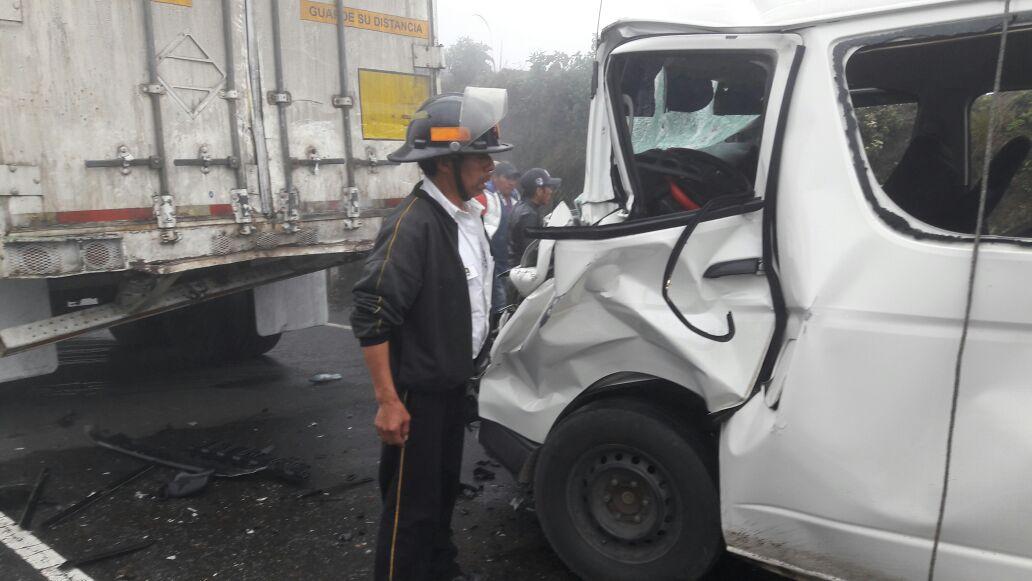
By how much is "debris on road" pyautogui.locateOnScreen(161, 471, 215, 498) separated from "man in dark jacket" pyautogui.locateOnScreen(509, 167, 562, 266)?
341 cm

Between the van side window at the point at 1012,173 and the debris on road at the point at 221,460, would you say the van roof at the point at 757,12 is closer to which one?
the van side window at the point at 1012,173

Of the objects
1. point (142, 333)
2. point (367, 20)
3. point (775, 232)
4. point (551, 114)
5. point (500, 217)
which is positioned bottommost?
point (142, 333)

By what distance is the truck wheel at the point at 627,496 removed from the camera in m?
2.78

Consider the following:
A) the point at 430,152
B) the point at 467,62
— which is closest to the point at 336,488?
the point at 430,152

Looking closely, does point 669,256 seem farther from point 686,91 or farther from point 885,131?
point 885,131

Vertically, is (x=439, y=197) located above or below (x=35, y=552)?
above

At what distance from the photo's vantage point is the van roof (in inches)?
93.8

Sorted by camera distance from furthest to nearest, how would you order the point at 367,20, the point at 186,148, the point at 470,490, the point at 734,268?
the point at 367,20, the point at 186,148, the point at 470,490, the point at 734,268

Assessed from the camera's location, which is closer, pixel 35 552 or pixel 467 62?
pixel 35 552

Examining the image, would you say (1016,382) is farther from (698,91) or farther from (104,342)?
(104,342)

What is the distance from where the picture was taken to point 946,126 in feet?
11.0

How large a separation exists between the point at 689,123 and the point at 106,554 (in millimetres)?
3210

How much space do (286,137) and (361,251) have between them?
0.96 meters

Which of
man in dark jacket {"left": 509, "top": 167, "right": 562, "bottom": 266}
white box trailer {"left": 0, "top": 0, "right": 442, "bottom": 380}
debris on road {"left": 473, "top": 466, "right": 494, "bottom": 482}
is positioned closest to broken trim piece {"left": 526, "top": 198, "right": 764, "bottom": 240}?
debris on road {"left": 473, "top": 466, "right": 494, "bottom": 482}
